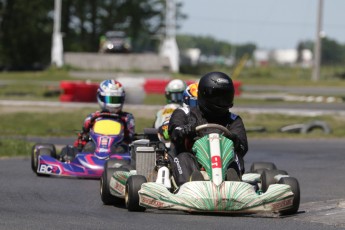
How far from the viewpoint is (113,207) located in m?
8.71

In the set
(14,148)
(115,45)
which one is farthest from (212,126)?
(115,45)

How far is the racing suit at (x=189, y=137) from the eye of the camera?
823cm

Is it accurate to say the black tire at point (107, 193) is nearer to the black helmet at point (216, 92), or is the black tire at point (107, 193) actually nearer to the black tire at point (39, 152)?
the black helmet at point (216, 92)

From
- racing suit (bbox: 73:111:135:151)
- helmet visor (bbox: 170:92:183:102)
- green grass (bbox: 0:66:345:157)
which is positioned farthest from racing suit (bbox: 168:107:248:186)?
green grass (bbox: 0:66:345:157)

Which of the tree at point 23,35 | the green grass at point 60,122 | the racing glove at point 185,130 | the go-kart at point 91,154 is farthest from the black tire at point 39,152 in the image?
the tree at point 23,35

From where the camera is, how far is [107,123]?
1251 cm

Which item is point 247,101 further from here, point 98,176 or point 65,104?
point 98,176

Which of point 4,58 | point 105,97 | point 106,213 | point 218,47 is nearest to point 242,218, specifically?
point 106,213

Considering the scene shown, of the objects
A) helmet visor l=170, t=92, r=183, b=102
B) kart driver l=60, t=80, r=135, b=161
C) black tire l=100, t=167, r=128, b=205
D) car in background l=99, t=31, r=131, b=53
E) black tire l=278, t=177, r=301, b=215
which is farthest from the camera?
car in background l=99, t=31, r=131, b=53

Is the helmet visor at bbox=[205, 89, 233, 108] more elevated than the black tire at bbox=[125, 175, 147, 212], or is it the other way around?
the helmet visor at bbox=[205, 89, 233, 108]

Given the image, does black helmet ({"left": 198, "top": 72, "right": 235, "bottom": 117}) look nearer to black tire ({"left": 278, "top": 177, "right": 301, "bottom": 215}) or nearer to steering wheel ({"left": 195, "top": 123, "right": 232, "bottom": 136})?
steering wheel ({"left": 195, "top": 123, "right": 232, "bottom": 136})

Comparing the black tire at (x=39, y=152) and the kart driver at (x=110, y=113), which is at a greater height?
the kart driver at (x=110, y=113)

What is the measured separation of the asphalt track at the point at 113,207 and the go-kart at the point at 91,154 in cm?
15

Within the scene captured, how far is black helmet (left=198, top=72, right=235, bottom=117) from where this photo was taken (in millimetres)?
8461
